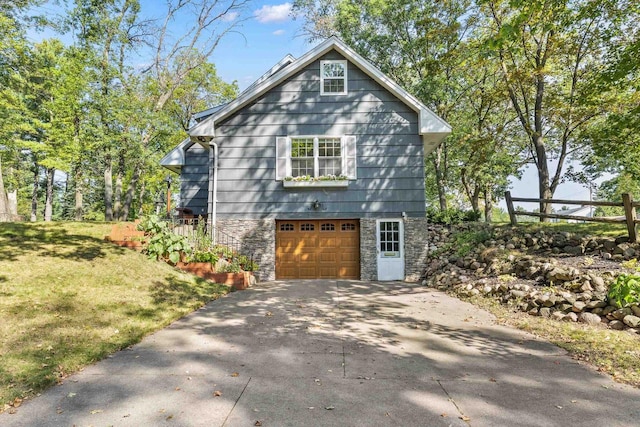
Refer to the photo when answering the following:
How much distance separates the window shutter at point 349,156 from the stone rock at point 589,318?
23.8 feet

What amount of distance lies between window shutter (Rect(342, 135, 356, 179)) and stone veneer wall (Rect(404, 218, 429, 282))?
250cm

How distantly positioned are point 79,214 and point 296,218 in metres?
19.9

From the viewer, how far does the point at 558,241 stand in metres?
8.88

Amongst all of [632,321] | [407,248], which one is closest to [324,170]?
[407,248]

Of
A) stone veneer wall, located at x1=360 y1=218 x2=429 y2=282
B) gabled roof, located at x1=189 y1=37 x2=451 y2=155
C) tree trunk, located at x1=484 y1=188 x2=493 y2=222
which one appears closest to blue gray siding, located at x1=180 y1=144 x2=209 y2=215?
gabled roof, located at x1=189 y1=37 x2=451 y2=155

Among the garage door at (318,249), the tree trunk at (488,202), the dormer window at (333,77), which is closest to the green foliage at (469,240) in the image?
the garage door at (318,249)

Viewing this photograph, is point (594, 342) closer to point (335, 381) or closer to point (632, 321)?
point (632, 321)

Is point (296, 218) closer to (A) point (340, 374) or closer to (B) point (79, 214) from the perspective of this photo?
(A) point (340, 374)

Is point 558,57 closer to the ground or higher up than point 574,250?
A: higher up

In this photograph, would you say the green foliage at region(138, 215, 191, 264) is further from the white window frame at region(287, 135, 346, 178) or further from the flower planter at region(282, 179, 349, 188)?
the white window frame at region(287, 135, 346, 178)

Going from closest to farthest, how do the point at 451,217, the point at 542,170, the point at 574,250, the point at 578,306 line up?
the point at 578,306 → the point at 574,250 → the point at 451,217 → the point at 542,170

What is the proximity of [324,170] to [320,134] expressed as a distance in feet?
4.06

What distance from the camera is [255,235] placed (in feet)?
38.0

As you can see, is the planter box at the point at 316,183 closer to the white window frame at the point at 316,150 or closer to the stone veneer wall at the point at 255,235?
the white window frame at the point at 316,150
